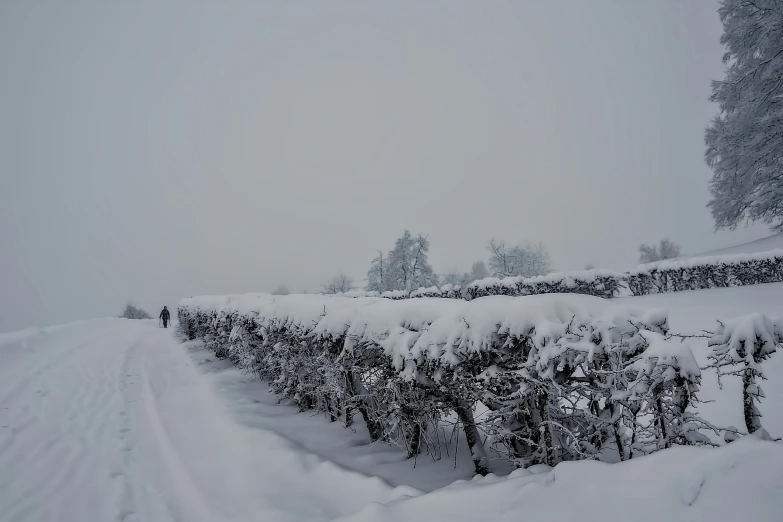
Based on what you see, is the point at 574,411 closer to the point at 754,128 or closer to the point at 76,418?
the point at 76,418

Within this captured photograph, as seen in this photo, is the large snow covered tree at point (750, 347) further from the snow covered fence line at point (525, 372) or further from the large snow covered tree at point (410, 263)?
the large snow covered tree at point (410, 263)

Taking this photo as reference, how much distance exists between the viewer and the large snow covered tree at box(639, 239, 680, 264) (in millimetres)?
63812

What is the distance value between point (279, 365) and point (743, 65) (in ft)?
65.3

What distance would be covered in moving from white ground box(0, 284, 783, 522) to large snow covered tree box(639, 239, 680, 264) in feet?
222

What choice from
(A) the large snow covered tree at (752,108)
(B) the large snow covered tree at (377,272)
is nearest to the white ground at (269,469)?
(A) the large snow covered tree at (752,108)

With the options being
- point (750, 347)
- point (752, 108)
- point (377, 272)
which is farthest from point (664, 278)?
point (377, 272)

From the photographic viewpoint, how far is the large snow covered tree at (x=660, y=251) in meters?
63.8

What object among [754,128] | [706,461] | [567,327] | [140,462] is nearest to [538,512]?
[706,461]

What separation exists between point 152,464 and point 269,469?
174 centimetres

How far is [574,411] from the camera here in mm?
2670

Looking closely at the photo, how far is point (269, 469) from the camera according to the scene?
12.0 feet

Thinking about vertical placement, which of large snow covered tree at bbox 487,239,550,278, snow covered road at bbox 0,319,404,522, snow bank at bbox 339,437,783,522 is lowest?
snow covered road at bbox 0,319,404,522

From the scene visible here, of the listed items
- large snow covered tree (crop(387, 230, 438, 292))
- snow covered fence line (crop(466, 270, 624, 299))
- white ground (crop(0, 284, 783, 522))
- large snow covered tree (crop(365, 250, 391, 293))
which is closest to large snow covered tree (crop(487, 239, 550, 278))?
large snow covered tree (crop(387, 230, 438, 292))

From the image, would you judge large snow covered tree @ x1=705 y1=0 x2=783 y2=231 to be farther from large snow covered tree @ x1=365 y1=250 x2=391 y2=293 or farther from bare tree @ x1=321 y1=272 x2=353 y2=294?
bare tree @ x1=321 y1=272 x2=353 y2=294
